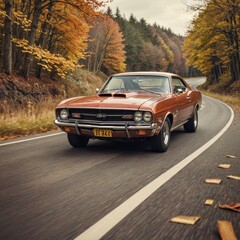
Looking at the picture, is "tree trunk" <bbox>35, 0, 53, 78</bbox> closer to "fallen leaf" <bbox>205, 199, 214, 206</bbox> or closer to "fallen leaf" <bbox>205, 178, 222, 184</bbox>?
"fallen leaf" <bbox>205, 178, 222, 184</bbox>

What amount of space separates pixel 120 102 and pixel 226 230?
341 cm

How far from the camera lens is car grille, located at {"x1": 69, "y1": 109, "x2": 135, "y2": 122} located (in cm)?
550

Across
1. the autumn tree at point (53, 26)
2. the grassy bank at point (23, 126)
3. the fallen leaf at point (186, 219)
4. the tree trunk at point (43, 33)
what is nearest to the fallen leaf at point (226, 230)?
the fallen leaf at point (186, 219)

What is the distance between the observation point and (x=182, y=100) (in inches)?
293

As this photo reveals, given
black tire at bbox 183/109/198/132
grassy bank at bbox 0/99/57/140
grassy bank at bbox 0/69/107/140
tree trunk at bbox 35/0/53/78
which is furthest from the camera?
tree trunk at bbox 35/0/53/78

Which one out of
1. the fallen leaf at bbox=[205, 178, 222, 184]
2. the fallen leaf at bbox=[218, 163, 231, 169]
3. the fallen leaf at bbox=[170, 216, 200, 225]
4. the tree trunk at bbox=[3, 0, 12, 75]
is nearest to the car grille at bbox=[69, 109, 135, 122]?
the fallen leaf at bbox=[218, 163, 231, 169]

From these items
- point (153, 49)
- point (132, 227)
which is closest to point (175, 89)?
point (132, 227)

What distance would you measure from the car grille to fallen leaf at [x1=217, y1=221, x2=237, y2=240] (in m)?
3.02

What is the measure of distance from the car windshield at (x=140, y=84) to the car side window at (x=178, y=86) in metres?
0.30

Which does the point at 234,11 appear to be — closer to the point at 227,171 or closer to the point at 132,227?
the point at 227,171

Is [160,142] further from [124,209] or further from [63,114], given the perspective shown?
[124,209]

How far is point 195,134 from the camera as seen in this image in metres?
8.48

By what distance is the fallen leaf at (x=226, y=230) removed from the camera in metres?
2.43

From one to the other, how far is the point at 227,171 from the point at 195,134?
390cm
